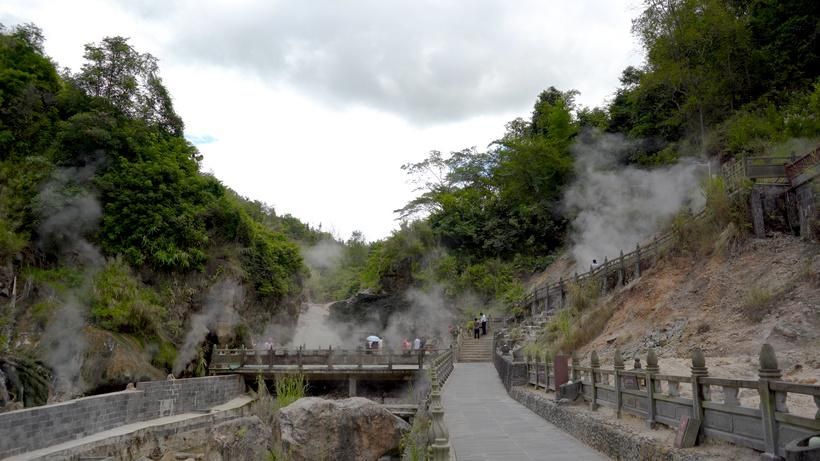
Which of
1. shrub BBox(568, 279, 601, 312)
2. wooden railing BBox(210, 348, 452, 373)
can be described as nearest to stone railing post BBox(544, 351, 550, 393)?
shrub BBox(568, 279, 601, 312)

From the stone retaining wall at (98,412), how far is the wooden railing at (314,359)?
3.71m

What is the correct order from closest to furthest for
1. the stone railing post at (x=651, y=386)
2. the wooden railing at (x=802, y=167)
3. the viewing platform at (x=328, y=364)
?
1. the stone railing post at (x=651, y=386)
2. the wooden railing at (x=802, y=167)
3. the viewing platform at (x=328, y=364)

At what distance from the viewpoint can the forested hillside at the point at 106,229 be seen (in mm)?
22516

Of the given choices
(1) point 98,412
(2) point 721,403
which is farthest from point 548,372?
(1) point 98,412

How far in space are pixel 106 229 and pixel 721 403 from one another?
90.1 ft

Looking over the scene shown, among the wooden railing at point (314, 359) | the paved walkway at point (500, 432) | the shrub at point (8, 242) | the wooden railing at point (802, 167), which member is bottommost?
the paved walkway at point (500, 432)

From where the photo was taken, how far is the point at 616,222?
118 feet

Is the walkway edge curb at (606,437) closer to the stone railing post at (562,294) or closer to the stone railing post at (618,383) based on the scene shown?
the stone railing post at (618,383)

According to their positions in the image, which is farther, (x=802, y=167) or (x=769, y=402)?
(x=802, y=167)

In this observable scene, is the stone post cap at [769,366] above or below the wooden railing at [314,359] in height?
above

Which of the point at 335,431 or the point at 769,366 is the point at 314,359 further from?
the point at 769,366

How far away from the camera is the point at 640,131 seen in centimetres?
3800

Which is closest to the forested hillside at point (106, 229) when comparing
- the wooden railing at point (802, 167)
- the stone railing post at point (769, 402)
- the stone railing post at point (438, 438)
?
the stone railing post at point (438, 438)

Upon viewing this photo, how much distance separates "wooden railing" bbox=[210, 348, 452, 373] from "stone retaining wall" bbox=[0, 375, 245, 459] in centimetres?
371
